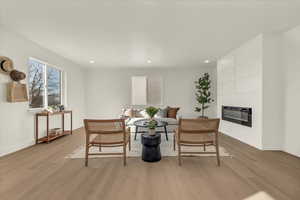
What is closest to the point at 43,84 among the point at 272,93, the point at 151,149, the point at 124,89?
the point at 124,89

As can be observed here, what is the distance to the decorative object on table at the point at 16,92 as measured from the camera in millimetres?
3117

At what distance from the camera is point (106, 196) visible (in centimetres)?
178

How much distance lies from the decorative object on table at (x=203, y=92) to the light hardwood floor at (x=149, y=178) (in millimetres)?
3213

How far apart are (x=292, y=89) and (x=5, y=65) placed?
18.2 ft

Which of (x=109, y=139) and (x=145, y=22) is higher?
(x=145, y=22)

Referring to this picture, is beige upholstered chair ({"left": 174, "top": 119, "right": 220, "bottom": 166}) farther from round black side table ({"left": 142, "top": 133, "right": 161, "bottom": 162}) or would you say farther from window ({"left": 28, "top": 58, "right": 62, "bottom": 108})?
window ({"left": 28, "top": 58, "right": 62, "bottom": 108})

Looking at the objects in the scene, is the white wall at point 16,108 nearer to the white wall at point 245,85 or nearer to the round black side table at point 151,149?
the round black side table at point 151,149

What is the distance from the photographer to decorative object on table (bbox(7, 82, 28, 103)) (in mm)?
3117

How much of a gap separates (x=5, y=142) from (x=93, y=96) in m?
4.02

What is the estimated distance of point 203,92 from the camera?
20.8ft

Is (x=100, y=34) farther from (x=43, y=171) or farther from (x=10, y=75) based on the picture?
(x=43, y=171)

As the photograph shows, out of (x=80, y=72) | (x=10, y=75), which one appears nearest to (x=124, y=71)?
(x=80, y=72)

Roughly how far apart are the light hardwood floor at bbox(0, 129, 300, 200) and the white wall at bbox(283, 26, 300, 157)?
321mm

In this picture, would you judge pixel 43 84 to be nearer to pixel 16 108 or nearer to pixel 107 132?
pixel 16 108
